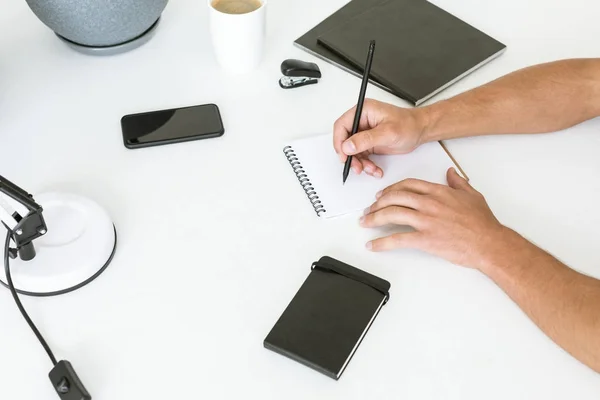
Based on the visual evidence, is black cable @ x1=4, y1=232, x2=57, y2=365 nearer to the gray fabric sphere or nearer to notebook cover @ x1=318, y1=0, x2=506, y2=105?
the gray fabric sphere

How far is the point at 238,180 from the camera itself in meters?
1.05

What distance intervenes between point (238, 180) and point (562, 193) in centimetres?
52

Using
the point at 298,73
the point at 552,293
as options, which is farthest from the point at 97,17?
the point at 552,293

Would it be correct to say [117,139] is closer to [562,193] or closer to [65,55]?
[65,55]

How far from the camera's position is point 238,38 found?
1.17m

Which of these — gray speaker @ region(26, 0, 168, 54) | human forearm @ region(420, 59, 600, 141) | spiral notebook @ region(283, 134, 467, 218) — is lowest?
spiral notebook @ region(283, 134, 467, 218)

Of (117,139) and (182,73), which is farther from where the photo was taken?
(182,73)

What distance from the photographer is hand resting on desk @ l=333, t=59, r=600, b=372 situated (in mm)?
894

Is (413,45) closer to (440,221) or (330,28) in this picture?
(330,28)

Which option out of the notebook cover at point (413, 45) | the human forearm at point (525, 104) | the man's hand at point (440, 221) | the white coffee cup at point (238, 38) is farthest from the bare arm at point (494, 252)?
the white coffee cup at point (238, 38)

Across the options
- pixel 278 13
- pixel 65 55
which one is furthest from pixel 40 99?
pixel 278 13

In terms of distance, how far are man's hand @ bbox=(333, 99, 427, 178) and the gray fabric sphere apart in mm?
416

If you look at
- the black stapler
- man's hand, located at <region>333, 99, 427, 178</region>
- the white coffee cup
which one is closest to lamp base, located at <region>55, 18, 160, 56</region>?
the white coffee cup

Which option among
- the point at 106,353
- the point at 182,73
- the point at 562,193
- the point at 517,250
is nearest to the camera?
the point at 106,353
